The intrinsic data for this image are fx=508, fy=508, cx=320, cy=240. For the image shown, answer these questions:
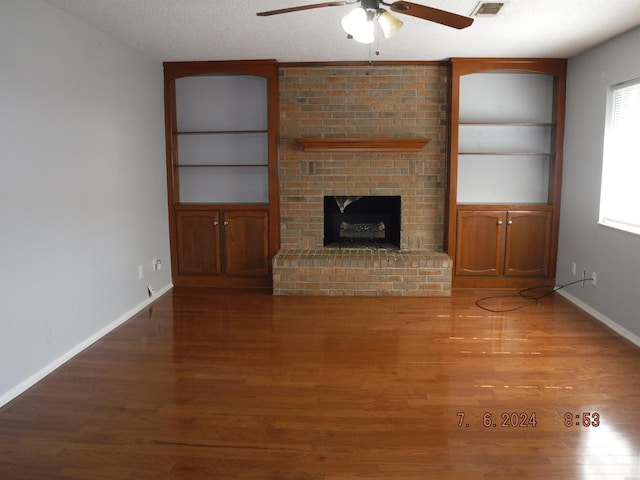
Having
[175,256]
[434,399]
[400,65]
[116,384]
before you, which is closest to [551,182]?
[400,65]

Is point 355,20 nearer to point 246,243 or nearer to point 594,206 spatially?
point 594,206

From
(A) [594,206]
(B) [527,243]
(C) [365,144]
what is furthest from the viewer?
(B) [527,243]

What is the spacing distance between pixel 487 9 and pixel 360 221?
2.74 m

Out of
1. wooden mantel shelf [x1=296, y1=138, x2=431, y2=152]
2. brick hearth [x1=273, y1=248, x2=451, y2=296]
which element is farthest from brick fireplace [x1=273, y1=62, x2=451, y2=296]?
wooden mantel shelf [x1=296, y1=138, x2=431, y2=152]

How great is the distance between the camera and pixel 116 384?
10.2 feet

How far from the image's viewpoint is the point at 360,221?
225 inches

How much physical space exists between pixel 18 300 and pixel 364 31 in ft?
8.10

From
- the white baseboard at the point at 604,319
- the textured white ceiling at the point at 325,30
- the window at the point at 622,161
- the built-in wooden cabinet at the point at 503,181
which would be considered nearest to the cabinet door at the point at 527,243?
the built-in wooden cabinet at the point at 503,181

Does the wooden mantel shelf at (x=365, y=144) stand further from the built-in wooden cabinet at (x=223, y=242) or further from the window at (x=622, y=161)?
the window at (x=622, y=161)

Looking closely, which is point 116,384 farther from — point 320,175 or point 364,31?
point 320,175

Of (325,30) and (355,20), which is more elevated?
(325,30)

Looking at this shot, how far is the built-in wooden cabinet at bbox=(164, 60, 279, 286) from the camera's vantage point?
5.43 meters

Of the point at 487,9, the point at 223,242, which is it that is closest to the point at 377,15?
the point at 487,9

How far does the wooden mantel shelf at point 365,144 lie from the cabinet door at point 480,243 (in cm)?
87
